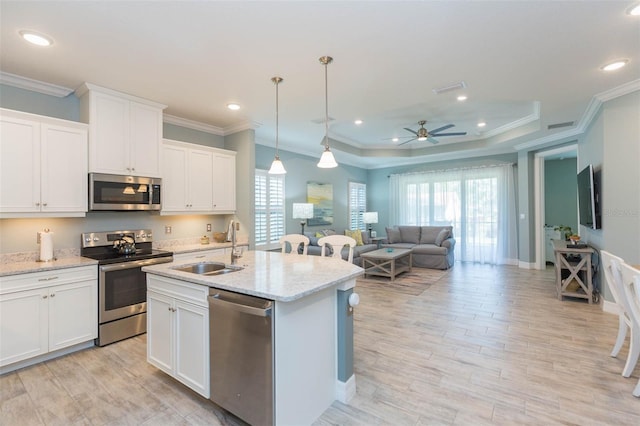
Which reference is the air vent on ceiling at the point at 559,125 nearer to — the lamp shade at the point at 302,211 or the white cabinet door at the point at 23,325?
the lamp shade at the point at 302,211

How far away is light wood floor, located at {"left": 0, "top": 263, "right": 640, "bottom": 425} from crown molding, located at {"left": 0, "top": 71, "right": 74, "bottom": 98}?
108 inches

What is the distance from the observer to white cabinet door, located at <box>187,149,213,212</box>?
13.9 feet

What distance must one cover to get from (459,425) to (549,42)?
120 inches

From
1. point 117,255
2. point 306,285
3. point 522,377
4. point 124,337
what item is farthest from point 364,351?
point 117,255

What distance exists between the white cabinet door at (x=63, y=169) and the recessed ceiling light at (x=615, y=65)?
5384mm

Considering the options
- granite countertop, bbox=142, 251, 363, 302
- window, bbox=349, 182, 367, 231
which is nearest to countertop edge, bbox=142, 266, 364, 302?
granite countertop, bbox=142, 251, 363, 302

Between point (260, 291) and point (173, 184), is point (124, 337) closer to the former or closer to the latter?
point (173, 184)

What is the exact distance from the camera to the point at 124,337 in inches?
128

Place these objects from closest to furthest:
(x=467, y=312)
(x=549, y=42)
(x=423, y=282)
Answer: (x=549, y=42) < (x=467, y=312) < (x=423, y=282)

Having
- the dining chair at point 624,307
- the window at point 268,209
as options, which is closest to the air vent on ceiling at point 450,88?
the dining chair at point 624,307

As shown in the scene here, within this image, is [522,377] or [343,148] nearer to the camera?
[522,377]

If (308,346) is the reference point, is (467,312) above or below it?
below

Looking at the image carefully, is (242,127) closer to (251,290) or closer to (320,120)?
(320,120)

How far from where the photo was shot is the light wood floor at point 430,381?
79.3 inches
